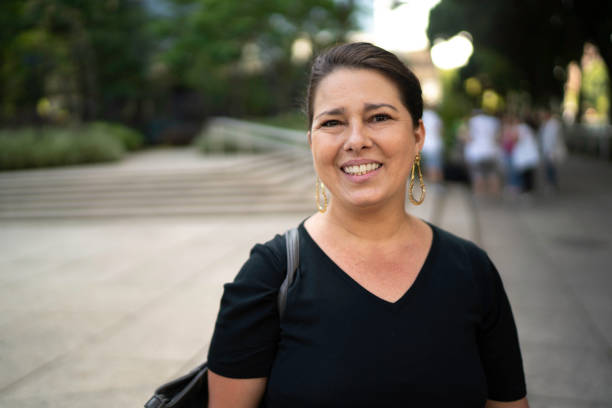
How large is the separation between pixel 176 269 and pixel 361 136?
4.82m

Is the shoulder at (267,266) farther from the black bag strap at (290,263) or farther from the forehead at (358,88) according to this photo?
the forehead at (358,88)

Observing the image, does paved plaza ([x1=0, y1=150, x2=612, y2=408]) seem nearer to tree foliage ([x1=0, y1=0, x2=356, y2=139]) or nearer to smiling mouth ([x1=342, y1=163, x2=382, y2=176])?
smiling mouth ([x1=342, y1=163, x2=382, y2=176])

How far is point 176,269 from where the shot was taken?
585 centimetres

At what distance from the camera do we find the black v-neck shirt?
1.38 meters

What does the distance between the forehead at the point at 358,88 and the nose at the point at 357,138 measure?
7cm

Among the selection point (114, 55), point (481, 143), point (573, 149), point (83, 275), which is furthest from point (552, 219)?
point (114, 55)

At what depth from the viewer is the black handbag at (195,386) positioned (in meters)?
1.46

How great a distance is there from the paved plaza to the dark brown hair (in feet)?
7.66

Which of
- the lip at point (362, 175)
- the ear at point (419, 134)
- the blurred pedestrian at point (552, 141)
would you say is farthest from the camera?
the blurred pedestrian at point (552, 141)

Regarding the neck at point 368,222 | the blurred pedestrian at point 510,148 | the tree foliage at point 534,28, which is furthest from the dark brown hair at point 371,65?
the tree foliage at point 534,28

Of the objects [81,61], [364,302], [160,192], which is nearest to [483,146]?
[160,192]

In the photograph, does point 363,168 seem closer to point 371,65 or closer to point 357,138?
point 357,138

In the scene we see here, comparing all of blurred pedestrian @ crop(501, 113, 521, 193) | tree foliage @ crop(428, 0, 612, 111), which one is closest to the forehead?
blurred pedestrian @ crop(501, 113, 521, 193)

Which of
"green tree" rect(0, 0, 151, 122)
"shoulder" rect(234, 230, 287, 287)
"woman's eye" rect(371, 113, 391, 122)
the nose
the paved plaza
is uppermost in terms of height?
"green tree" rect(0, 0, 151, 122)
